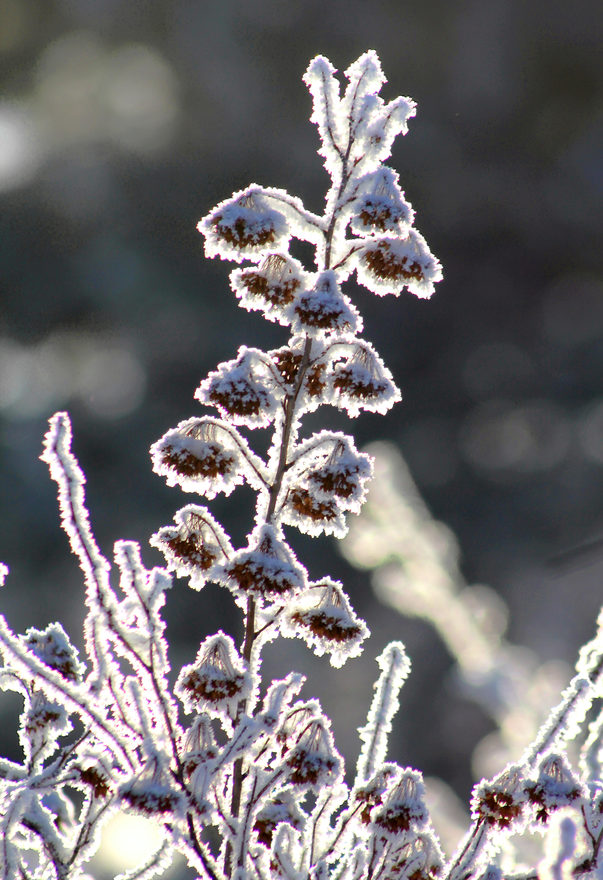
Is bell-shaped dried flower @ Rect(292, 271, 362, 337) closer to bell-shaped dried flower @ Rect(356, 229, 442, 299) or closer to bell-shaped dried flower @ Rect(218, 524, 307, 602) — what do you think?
bell-shaped dried flower @ Rect(356, 229, 442, 299)

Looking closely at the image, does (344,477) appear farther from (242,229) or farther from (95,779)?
(95,779)

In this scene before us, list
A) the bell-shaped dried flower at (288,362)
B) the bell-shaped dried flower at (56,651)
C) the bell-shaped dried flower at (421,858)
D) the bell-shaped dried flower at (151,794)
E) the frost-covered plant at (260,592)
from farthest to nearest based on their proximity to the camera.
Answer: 1. the bell-shaped dried flower at (56,651)
2. the bell-shaped dried flower at (421,858)
3. the bell-shaped dried flower at (288,362)
4. the frost-covered plant at (260,592)
5. the bell-shaped dried flower at (151,794)

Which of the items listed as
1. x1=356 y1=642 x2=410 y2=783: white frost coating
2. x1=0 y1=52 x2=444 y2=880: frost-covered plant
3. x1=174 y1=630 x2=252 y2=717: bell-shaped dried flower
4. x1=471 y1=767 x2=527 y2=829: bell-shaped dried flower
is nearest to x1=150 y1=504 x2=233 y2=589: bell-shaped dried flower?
x1=0 y1=52 x2=444 y2=880: frost-covered plant

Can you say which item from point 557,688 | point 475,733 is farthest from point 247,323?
point 557,688

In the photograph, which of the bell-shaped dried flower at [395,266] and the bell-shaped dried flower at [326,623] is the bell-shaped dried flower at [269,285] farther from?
the bell-shaped dried flower at [326,623]

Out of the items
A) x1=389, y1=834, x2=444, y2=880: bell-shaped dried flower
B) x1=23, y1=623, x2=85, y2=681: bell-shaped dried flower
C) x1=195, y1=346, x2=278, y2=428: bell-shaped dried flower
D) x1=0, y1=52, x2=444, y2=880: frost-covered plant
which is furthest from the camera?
x1=23, y1=623, x2=85, y2=681: bell-shaped dried flower

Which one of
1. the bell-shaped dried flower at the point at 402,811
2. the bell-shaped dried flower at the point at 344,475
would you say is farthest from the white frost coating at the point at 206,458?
the bell-shaped dried flower at the point at 402,811

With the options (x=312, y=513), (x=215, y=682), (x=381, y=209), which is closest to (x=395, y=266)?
(x=381, y=209)
